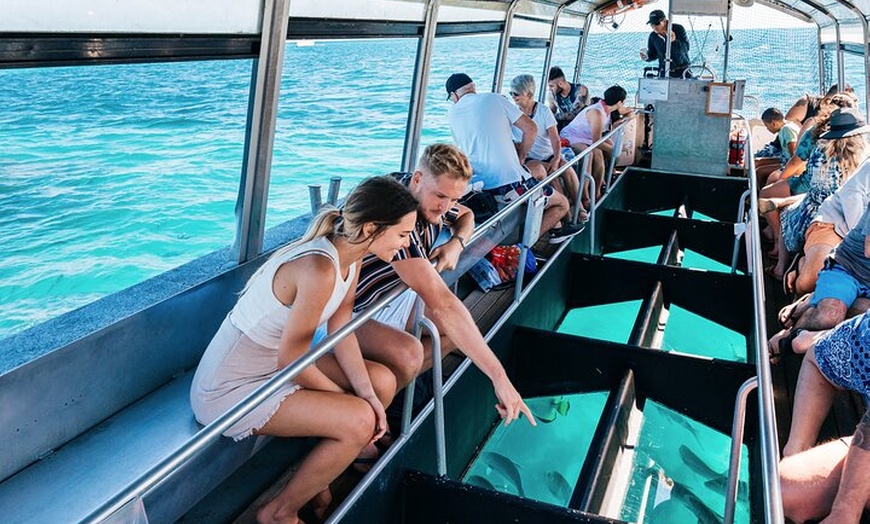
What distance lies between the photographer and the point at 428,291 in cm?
281

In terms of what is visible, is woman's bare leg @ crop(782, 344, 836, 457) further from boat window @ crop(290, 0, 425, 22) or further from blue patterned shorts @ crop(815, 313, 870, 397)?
boat window @ crop(290, 0, 425, 22)

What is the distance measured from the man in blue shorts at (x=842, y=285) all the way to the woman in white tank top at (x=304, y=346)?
221 centimetres

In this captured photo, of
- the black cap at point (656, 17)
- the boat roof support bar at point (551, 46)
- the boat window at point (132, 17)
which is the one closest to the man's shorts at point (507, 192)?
the boat window at point (132, 17)

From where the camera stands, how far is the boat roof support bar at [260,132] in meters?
A: 3.66

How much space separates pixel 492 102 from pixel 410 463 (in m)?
2.78

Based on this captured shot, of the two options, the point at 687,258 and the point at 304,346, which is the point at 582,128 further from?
the point at 304,346

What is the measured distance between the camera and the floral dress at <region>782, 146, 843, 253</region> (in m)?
4.56

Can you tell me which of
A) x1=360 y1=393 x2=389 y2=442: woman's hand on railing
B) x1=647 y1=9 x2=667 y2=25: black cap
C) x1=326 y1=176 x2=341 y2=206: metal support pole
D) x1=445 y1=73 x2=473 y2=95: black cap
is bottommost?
x1=360 y1=393 x2=389 y2=442: woman's hand on railing

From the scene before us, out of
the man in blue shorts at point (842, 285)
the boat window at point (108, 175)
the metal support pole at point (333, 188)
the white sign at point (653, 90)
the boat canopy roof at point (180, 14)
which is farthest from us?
the white sign at point (653, 90)

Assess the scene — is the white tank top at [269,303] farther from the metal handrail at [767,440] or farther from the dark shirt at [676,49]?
the dark shirt at [676,49]

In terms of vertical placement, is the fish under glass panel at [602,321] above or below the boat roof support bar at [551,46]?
below

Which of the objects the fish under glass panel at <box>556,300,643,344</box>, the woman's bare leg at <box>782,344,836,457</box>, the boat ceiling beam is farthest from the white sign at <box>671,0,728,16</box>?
the woman's bare leg at <box>782,344,836,457</box>

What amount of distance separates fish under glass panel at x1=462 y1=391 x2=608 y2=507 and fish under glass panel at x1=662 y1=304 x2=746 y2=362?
4.68ft

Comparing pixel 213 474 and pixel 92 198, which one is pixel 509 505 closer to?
pixel 213 474
